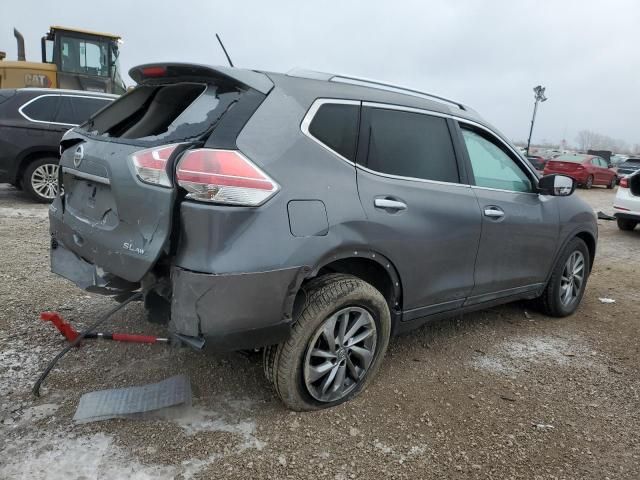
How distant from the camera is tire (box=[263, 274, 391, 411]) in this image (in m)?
2.61

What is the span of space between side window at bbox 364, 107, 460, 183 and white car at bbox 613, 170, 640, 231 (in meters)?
7.23

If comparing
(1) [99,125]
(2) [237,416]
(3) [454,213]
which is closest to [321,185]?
(3) [454,213]

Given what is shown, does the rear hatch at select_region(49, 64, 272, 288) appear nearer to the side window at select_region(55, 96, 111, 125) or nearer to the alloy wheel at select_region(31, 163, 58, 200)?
the alloy wheel at select_region(31, 163, 58, 200)

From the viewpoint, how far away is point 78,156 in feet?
9.61

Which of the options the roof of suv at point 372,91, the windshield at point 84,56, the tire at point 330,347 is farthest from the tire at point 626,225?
the windshield at point 84,56

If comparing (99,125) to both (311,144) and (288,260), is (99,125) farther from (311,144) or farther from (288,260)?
(288,260)

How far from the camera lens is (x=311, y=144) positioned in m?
2.64

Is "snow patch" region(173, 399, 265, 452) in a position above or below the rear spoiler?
below

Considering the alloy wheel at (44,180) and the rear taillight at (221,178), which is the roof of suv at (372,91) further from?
the alloy wheel at (44,180)

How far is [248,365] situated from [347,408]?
74 cm

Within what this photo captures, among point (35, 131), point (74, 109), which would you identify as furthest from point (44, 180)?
point (74, 109)

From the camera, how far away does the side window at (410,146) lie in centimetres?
297

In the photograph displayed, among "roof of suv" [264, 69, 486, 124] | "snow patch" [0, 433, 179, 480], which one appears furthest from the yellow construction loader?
"snow patch" [0, 433, 179, 480]

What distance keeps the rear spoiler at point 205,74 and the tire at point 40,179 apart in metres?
6.01
